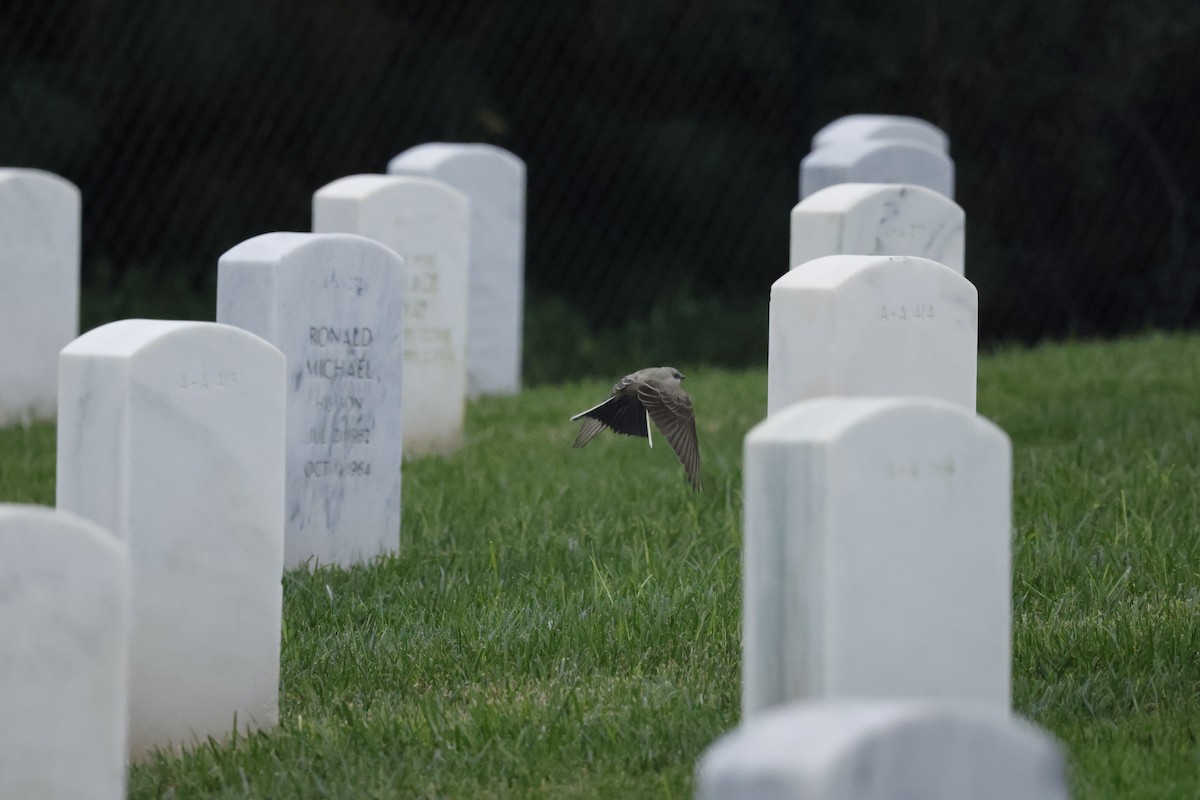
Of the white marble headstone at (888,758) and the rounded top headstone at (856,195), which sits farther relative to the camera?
the rounded top headstone at (856,195)

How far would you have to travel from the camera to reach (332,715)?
11.9 feet

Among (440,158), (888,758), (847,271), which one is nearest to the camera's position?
(888,758)

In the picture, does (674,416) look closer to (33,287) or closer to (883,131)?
(33,287)

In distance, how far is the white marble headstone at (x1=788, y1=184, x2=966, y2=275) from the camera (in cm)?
532

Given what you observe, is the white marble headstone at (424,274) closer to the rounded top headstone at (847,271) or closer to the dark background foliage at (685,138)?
the rounded top headstone at (847,271)

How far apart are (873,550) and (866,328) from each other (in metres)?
1.08

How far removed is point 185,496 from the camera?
Result: 352cm

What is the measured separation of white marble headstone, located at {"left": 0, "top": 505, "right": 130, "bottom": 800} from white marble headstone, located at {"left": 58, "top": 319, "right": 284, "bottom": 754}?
735mm

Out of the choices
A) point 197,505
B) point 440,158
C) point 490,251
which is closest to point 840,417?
point 197,505

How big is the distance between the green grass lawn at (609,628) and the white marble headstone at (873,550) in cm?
37

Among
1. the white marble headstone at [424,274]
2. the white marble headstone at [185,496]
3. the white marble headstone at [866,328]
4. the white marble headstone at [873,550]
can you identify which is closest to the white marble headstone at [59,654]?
the white marble headstone at [185,496]

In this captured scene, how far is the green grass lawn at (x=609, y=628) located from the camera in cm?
325

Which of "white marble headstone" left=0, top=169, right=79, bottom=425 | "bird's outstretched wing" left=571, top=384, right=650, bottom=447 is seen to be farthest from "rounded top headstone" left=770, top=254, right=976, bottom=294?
"white marble headstone" left=0, top=169, right=79, bottom=425

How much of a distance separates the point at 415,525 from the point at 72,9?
30.9 feet
